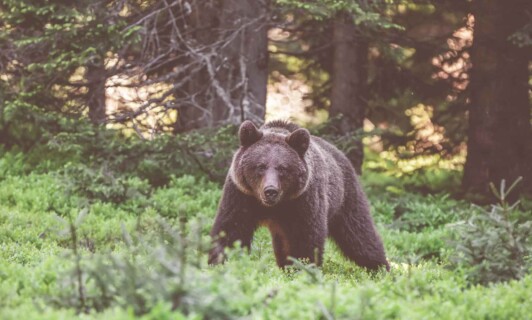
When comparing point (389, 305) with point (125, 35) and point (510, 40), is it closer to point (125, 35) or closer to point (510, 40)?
point (125, 35)

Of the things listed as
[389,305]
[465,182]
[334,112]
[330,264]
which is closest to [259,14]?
[334,112]

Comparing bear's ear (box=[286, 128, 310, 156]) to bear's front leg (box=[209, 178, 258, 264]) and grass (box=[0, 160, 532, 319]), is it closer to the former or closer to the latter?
bear's front leg (box=[209, 178, 258, 264])

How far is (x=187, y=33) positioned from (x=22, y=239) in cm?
600

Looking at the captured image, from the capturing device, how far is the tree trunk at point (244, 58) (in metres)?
12.9

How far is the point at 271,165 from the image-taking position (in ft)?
23.9

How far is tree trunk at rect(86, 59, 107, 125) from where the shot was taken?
472 inches

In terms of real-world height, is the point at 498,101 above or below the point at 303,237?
below

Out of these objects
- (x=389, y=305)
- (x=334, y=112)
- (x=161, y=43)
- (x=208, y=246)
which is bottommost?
(x=334, y=112)

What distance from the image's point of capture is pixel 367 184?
14523 mm

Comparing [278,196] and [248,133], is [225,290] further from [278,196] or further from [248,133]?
[248,133]

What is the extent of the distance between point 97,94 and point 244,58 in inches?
102

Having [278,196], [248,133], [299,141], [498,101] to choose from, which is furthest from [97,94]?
[498,101]

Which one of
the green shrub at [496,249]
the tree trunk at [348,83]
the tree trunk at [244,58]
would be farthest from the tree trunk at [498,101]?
the green shrub at [496,249]

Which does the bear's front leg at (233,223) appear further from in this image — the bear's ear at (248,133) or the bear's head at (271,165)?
the bear's ear at (248,133)
